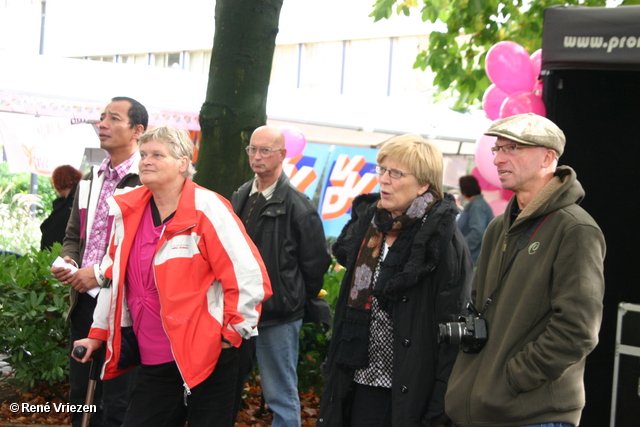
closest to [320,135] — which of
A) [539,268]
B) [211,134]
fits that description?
[211,134]

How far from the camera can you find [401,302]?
3160 millimetres

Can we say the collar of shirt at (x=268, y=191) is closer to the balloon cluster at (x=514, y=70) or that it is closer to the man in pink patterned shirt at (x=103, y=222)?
the man in pink patterned shirt at (x=103, y=222)

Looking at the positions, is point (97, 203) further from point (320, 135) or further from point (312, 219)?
point (320, 135)

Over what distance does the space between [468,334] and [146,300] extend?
152cm

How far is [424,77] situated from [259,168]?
3269cm

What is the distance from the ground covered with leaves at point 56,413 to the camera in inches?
214

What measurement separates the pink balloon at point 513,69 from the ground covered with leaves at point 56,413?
300 centimetres

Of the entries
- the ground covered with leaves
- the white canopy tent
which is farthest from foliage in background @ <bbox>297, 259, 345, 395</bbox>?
the white canopy tent

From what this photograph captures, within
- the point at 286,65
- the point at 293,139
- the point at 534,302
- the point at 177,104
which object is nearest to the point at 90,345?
the point at 534,302

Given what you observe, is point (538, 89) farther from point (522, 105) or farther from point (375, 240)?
point (375, 240)

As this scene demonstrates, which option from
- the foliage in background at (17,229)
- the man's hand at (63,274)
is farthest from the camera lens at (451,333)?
the foliage in background at (17,229)

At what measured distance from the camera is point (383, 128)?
11.8 meters

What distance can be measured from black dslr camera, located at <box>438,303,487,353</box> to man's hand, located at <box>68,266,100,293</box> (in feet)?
7.23

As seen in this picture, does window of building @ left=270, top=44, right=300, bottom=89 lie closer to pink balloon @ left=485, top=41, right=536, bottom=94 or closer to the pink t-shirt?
pink balloon @ left=485, top=41, right=536, bottom=94
